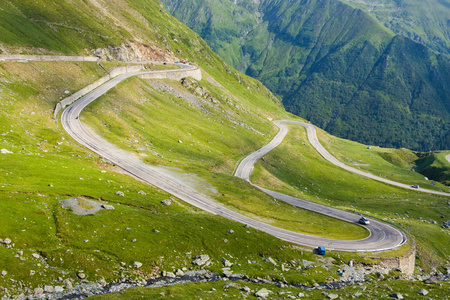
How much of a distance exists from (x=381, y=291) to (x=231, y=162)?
265 ft

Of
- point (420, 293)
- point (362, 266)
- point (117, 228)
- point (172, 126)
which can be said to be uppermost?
point (420, 293)

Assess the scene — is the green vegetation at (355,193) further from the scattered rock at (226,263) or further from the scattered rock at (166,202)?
the scattered rock at (226,263)

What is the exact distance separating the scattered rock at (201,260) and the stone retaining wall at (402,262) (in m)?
37.1

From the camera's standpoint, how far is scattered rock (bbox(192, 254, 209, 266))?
152 ft

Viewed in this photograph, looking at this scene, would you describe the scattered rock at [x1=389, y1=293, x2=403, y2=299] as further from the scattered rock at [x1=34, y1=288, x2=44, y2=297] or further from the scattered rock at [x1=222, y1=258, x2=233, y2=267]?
the scattered rock at [x1=34, y1=288, x2=44, y2=297]

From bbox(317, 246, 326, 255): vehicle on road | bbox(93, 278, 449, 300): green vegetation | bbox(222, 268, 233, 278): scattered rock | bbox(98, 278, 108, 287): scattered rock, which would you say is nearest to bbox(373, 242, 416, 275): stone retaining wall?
bbox(93, 278, 449, 300): green vegetation

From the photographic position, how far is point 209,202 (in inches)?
2891

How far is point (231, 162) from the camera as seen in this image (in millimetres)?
125688

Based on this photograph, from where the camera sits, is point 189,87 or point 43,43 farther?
point 189,87

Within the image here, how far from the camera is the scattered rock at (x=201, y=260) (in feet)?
152

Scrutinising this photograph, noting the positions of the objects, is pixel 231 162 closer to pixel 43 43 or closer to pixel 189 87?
pixel 189 87

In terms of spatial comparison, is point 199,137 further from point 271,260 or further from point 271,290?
point 271,290

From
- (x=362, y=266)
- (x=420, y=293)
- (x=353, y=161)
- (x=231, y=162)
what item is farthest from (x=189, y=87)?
(x=420, y=293)

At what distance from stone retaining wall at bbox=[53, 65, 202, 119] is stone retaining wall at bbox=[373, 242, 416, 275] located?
93.4 metres
